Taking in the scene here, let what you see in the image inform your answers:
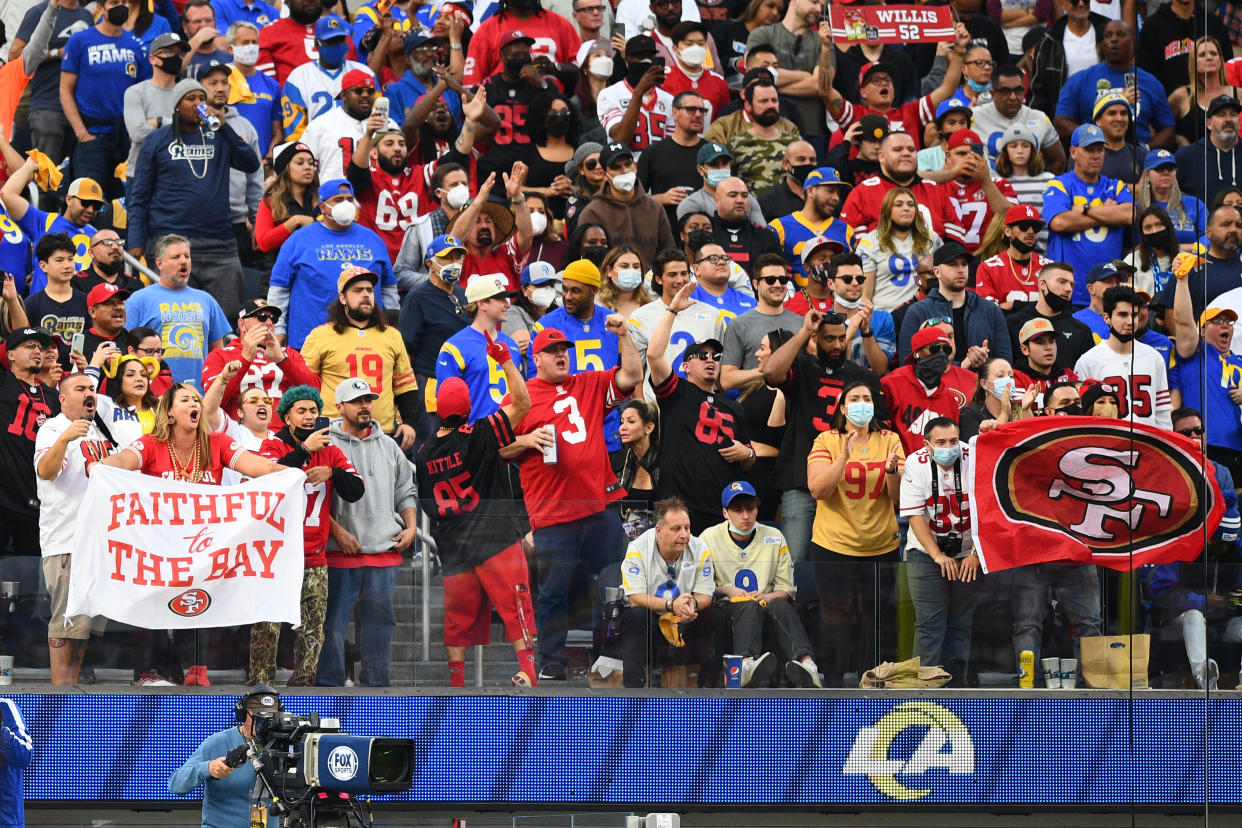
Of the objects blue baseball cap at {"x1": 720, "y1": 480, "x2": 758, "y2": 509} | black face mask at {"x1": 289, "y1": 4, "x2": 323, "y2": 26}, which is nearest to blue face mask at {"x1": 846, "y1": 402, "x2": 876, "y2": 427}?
blue baseball cap at {"x1": 720, "y1": 480, "x2": 758, "y2": 509}

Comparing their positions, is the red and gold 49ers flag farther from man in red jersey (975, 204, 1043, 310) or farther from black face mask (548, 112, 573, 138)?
man in red jersey (975, 204, 1043, 310)

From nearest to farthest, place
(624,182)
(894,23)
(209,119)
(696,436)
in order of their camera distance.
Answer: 1. (696,436)
2. (624,182)
3. (209,119)
4. (894,23)

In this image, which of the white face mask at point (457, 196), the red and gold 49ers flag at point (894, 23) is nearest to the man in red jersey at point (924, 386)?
the white face mask at point (457, 196)

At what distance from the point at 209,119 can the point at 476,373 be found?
4151 mm

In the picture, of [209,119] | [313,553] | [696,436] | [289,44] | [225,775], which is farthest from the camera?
[289,44]

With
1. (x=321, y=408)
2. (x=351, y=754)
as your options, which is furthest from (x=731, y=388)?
(x=351, y=754)

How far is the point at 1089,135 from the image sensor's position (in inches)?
655

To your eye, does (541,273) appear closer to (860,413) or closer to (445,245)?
(445,245)

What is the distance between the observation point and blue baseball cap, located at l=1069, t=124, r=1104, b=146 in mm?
Result: 16547

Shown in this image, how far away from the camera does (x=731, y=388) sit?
1384cm

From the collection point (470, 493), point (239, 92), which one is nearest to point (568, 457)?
point (470, 493)

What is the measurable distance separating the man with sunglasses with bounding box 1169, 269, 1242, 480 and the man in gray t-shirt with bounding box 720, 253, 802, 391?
284 centimetres

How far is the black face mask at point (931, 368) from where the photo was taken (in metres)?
13.3

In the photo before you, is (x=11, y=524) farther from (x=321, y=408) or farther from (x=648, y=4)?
(x=648, y=4)
